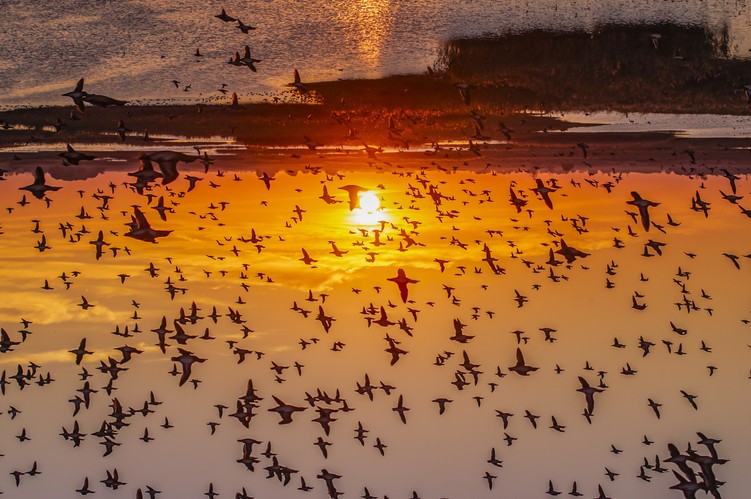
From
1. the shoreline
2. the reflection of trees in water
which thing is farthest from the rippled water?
the reflection of trees in water

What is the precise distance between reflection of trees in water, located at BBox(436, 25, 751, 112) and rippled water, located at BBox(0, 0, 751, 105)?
5.25 ft

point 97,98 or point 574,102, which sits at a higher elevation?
point 574,102

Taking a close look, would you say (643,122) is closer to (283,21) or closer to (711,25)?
(711,25)

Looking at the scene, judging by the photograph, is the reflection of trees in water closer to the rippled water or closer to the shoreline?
the shoreline

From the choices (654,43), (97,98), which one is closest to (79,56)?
(97,98)

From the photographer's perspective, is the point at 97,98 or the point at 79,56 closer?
the point at 97,98

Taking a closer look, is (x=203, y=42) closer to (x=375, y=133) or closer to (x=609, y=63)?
(x=375, y=133)

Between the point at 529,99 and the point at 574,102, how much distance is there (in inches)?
78.2

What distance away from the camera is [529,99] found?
1474 inches

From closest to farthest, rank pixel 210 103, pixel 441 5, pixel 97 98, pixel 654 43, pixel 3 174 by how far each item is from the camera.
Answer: pixel 97 98 → pixel 654 43 → pixel 441 5 → pixel 210 103 → pixel 3 174

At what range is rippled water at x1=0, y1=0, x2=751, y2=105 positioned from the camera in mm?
36656

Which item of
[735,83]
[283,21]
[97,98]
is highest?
[283,21]

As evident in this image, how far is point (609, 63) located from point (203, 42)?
16691mm

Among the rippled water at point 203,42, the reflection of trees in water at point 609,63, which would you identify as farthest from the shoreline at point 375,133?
the reflection of trees in water at point 609,63
